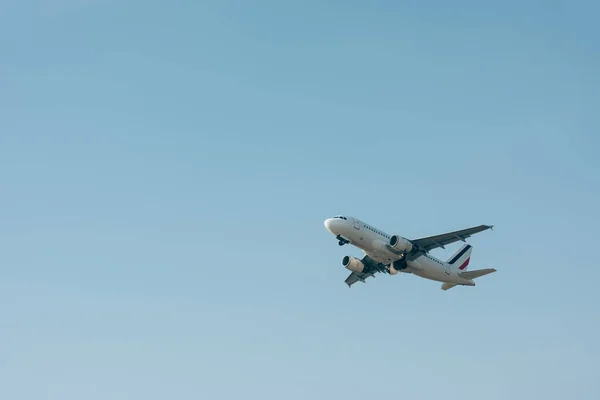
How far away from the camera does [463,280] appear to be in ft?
332

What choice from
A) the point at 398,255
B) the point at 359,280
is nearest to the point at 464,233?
the point at 398,255

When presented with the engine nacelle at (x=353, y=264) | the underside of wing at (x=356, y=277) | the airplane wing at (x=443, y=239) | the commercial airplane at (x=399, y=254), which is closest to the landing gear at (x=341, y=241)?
the commercial airplane at (x=399, y=254)

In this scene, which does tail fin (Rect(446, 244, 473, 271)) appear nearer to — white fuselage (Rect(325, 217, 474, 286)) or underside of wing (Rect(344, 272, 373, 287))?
white fuselage (Rect(325, 217, 474, 286))

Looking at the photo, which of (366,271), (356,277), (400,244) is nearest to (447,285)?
(366,271)

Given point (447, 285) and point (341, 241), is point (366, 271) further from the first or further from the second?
point (341, 241)

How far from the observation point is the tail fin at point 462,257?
347ft

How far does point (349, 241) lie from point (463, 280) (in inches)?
667

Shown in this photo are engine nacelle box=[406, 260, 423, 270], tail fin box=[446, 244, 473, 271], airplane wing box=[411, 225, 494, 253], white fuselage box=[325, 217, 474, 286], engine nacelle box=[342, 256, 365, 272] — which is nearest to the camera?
airplane wing box=[411, 225, 494, 253]

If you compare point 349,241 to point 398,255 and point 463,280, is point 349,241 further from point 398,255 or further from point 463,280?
point 463,280

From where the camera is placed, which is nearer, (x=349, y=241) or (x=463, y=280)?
(x=349, y=241)

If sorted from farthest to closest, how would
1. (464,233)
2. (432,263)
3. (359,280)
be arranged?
(359,280), (432,263), (464,233)

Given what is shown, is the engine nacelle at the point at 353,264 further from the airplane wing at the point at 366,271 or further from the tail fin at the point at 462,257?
the tail fin at the point at 462,257

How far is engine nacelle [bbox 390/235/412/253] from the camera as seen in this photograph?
93.1 m

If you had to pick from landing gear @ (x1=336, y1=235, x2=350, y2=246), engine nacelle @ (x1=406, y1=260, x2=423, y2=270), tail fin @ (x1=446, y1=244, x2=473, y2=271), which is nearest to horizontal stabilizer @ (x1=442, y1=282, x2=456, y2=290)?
tail fin @ (x1=446, y1=244, x2=473, y2=271)
